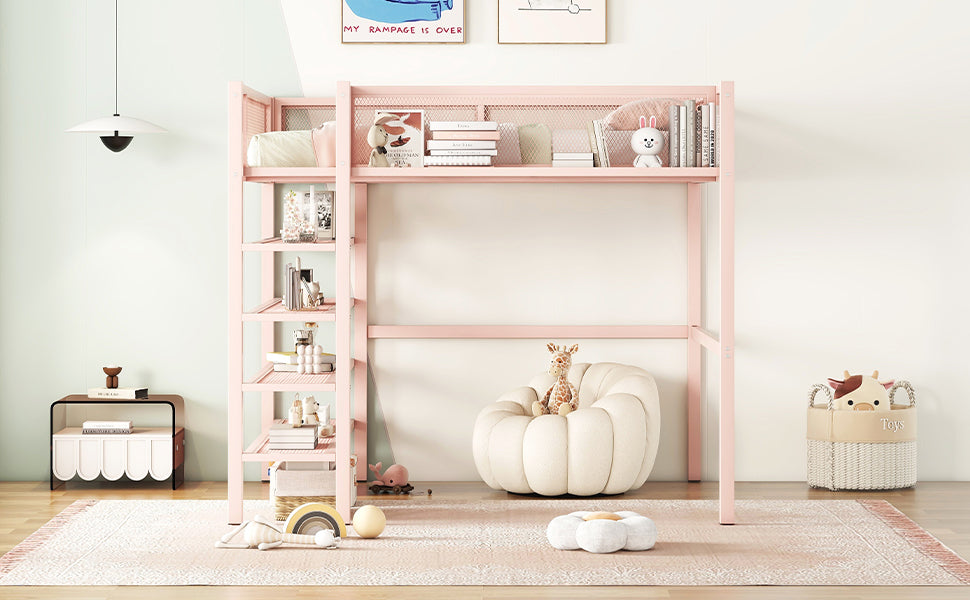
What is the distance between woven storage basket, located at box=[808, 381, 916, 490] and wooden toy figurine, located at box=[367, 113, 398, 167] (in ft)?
7.29

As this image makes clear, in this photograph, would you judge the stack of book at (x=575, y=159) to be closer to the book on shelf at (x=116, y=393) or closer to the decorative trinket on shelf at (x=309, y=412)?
the decorative trinket on shelf at (x=309, y=412)

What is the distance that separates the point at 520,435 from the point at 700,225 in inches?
53.7

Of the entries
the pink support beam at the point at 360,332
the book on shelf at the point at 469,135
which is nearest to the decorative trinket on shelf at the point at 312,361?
the pink support beam at the point at 360,332

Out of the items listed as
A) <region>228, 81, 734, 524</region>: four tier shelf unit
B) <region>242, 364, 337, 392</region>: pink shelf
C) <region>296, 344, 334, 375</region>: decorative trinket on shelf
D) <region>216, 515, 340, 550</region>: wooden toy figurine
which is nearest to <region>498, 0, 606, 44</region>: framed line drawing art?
<region>228, 81, 734, 524</region>: four tier shelf unit

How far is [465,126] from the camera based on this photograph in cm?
398

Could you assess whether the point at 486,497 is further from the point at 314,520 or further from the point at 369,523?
the point at 314,520

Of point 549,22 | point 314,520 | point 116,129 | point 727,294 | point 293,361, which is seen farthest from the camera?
point 549,22

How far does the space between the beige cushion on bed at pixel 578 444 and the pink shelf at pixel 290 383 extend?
2.42 feet

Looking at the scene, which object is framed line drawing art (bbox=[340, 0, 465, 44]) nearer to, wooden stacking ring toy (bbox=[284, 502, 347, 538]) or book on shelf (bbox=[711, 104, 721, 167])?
book on shelf (bbox=[711, 104, 721, 167])

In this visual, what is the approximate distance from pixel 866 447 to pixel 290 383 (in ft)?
8.34

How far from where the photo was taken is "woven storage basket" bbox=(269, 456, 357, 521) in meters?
3.97

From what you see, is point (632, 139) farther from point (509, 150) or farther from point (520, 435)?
point (520, 435)

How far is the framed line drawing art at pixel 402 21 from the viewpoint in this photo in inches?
185

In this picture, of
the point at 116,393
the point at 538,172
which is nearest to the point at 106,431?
the point at 116,393
